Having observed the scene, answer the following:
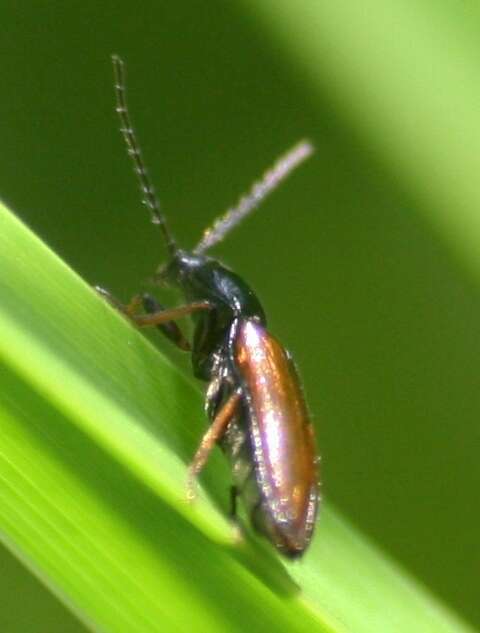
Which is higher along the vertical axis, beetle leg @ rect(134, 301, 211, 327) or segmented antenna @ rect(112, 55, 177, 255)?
segmented antenna @ rect(112, 55, 177, 255)

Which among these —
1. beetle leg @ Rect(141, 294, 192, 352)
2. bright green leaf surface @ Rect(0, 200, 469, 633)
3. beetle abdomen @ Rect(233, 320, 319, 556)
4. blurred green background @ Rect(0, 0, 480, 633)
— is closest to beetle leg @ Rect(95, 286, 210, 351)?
beetle leg @ Rect(141, 294, 192, 352)

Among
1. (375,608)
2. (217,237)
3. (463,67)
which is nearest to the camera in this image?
(375,608)

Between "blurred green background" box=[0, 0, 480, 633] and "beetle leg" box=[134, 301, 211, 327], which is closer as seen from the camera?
"beetle leg" box=[134, 301, 211, 327]

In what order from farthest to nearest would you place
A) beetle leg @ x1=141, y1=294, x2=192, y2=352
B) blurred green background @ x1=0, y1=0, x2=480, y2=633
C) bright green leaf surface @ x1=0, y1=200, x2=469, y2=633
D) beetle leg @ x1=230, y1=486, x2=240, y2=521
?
blurred green background @ x1=0, y1=0, x2=480, y2=633 → beetle leg @ x1=141, y1=294, x2=192, y2=352 → beetle leg @ x1=230, y1=486, x2=240, y2=521 → bright green leaf surface @ x1=0, y1=200, x2=469, y2=633

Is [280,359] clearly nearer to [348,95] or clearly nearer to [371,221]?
[348,95]

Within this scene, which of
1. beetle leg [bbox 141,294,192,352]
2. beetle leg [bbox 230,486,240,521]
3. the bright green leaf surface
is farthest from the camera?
beetle leg [bbox 141,294,192,352]

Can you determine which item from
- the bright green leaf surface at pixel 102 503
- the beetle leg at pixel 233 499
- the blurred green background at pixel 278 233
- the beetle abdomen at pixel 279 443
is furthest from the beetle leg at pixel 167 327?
the blurred green background at pixel 278 233

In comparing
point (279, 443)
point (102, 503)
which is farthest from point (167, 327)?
point (102, 503)

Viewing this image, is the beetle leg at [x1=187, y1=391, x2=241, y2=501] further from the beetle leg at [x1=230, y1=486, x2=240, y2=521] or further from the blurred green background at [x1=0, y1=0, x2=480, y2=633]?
the blurred green background at [x1=0, y1=0, x2=480, y2=633]

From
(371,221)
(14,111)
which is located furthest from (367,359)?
(14,111)
